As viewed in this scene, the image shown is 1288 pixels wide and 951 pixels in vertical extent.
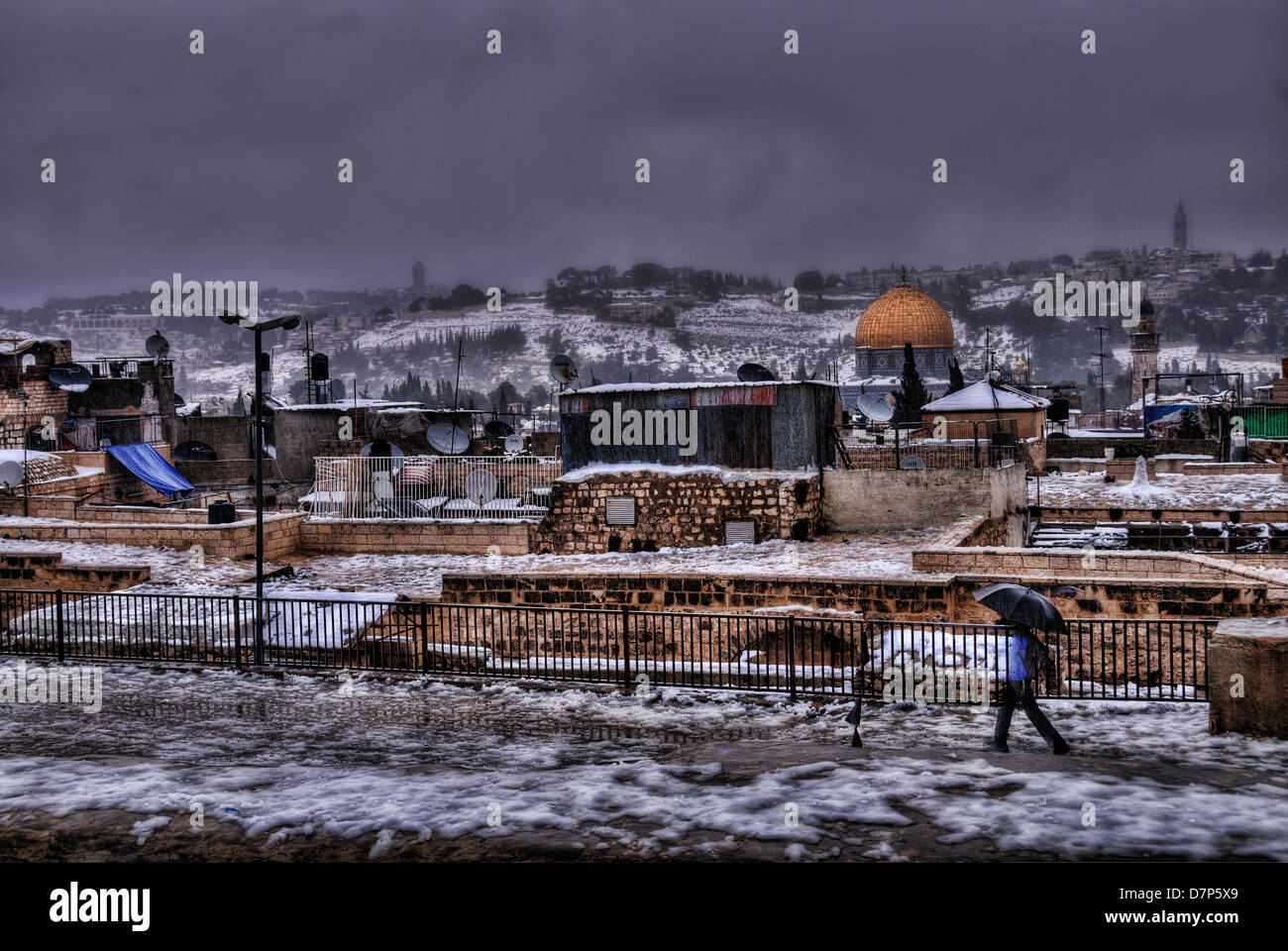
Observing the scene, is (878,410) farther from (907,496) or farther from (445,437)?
(445,437)

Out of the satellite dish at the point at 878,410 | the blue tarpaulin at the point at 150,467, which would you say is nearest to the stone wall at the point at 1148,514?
the satellite dish at the point at 878,410

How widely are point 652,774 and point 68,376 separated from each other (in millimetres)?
44898

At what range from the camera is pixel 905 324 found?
89.2 metres

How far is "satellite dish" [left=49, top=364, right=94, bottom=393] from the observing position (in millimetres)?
45219

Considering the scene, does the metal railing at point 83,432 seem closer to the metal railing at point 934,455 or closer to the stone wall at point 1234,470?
the metal railing at point 934,455

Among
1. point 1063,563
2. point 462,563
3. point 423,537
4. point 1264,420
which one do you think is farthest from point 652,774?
point 1264,420

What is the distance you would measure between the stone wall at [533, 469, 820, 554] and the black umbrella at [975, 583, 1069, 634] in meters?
13.2

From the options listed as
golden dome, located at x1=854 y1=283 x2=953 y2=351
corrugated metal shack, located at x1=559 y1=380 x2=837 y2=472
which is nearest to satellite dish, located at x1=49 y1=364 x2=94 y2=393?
corrugated metal shack, located at x1=559 y1=380 x2=837 y2=472

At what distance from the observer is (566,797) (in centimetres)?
763

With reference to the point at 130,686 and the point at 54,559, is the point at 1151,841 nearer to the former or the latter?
the point at 130,686

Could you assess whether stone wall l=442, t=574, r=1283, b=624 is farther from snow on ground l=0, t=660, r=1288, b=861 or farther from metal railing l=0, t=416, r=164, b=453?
metal railing l=0, t=416, r=164, b=453

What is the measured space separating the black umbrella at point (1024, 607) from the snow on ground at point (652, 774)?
1147mm
